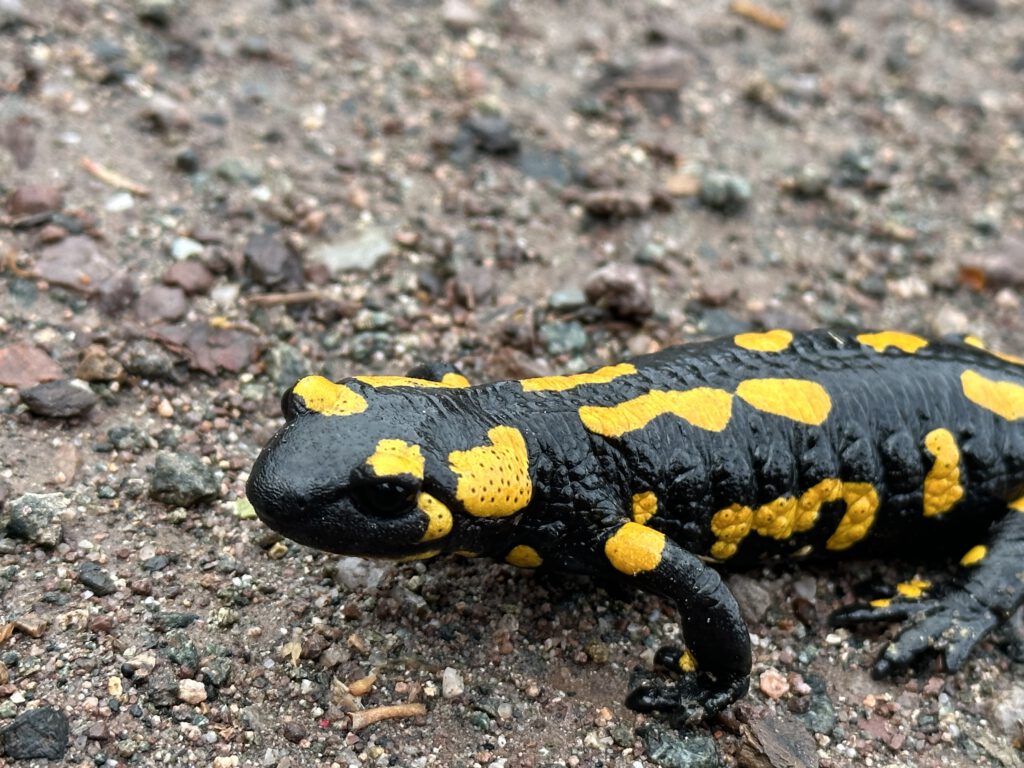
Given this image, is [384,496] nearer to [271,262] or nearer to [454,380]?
[454,380]

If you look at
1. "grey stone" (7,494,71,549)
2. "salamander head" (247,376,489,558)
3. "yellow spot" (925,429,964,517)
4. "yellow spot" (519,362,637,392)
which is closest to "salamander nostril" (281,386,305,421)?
"salamander head" (247,376,489,558)

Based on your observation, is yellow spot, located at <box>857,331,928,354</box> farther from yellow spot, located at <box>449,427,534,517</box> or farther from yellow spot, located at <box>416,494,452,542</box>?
yellow spot, located at <box>416,494,452,542</box>

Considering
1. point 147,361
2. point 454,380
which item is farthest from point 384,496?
point 147,361

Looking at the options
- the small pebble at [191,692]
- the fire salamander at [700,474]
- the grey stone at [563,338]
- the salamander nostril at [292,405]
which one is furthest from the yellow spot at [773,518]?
the small pebble at [191,692]

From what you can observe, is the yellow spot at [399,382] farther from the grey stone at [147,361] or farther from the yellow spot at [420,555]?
the grey stone at [147,361]

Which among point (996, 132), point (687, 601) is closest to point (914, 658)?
point (687, 601)

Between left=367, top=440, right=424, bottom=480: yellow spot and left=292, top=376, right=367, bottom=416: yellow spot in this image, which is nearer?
left=367, top=440, right=424, bottom=480: yellow spot
